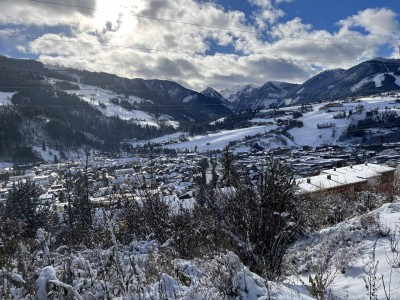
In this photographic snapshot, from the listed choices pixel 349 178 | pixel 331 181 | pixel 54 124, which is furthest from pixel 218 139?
pixel 331 181

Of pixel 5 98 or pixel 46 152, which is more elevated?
pixel 5 98

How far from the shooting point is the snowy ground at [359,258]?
13.8ft

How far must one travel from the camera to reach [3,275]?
301cm

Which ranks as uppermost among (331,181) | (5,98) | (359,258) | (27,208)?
(5,98)

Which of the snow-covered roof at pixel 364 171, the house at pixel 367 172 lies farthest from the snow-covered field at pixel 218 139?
the house at pixel 367 172

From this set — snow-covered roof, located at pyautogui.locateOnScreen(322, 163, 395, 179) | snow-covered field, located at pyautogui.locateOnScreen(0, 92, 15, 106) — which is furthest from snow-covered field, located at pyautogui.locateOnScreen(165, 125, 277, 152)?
snow-covered field, located at pyautogui.locateOnScreen(0, 92, 15, 106)

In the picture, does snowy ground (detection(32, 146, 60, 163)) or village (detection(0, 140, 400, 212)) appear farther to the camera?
snowy ground (detection(32, 146, 60, 163))

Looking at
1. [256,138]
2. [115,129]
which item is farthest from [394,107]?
[115,129]

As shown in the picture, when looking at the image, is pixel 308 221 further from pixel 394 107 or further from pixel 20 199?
pixel 394 107

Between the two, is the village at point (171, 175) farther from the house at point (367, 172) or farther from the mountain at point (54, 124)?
the mountain at point (54, 124)

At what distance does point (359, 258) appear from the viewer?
5734mm

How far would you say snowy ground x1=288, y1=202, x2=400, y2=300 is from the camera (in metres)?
4.20

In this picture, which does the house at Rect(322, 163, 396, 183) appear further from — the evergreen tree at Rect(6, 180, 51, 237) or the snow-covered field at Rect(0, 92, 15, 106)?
the snow-covered field at Rect(0, 92, 15, 106)

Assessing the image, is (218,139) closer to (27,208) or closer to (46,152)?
(46,152)
